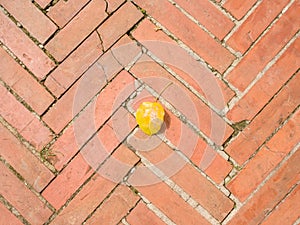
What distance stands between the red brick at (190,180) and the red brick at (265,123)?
227 millimetres

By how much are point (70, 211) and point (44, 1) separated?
1.21 meters

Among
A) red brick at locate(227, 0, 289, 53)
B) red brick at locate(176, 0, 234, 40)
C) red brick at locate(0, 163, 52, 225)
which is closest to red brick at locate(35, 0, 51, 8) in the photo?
red brick at locate(176, 0, 234, 40)

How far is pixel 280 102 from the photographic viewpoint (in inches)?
92.7

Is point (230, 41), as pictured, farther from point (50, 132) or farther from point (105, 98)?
point (50, 132)

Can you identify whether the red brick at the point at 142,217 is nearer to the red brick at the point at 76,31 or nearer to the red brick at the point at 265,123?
the red brick at the point at 265,123

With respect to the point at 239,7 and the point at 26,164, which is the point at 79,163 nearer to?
the point at 26,164

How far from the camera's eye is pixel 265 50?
Result: 7.81 feet

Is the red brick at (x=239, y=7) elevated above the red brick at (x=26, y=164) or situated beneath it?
elevated above

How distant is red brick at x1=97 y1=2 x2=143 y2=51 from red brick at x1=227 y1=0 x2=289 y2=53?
1.89ft

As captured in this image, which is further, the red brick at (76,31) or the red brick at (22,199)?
the red brick at (76,31)

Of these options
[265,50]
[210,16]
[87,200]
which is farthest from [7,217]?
[265,50]

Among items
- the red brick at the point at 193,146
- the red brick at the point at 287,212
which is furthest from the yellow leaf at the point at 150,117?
the red brick at the point at 287,212

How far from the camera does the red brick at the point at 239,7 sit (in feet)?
→ 7.88

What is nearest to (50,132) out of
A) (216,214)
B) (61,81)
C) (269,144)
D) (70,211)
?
(61,81)
